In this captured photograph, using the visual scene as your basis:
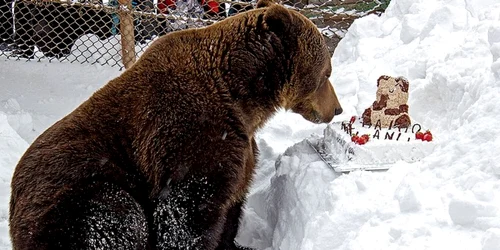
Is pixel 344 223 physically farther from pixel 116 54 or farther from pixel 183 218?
pixel 116 54

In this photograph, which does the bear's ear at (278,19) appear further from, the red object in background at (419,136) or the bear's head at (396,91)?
the red object in background at (419,136)

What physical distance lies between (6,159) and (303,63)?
10.1ft

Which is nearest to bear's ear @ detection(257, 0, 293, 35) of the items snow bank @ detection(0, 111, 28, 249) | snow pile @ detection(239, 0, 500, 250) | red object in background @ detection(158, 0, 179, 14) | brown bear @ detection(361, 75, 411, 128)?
brown bear @ detection(361, 75, 411, 128)

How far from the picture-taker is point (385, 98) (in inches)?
180

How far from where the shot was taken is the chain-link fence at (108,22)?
7.90 metres

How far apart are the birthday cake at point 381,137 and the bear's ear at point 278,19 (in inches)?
31.4

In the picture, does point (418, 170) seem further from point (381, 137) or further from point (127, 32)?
point (127, 32)

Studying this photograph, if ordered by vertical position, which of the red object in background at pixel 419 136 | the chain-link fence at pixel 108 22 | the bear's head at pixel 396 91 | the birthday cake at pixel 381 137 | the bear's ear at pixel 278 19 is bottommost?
the chain-link fence at pixel 108 22

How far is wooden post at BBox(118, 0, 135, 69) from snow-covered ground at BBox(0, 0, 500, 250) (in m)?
0.71

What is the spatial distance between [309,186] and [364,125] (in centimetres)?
69

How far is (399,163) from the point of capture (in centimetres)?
411

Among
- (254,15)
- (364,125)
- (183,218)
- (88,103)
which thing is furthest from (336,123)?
(88,103)

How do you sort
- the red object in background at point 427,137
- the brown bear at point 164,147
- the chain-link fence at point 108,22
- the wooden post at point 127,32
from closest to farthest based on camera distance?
1. the brown bear at point 164,147
2. the red object in background at point 427,137
3. the wooden post at point 127,32
4. the chain-link fence at point 108,22

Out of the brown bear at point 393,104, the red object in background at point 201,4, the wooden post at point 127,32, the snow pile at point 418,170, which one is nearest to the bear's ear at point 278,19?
the brown bear at point 393,104
